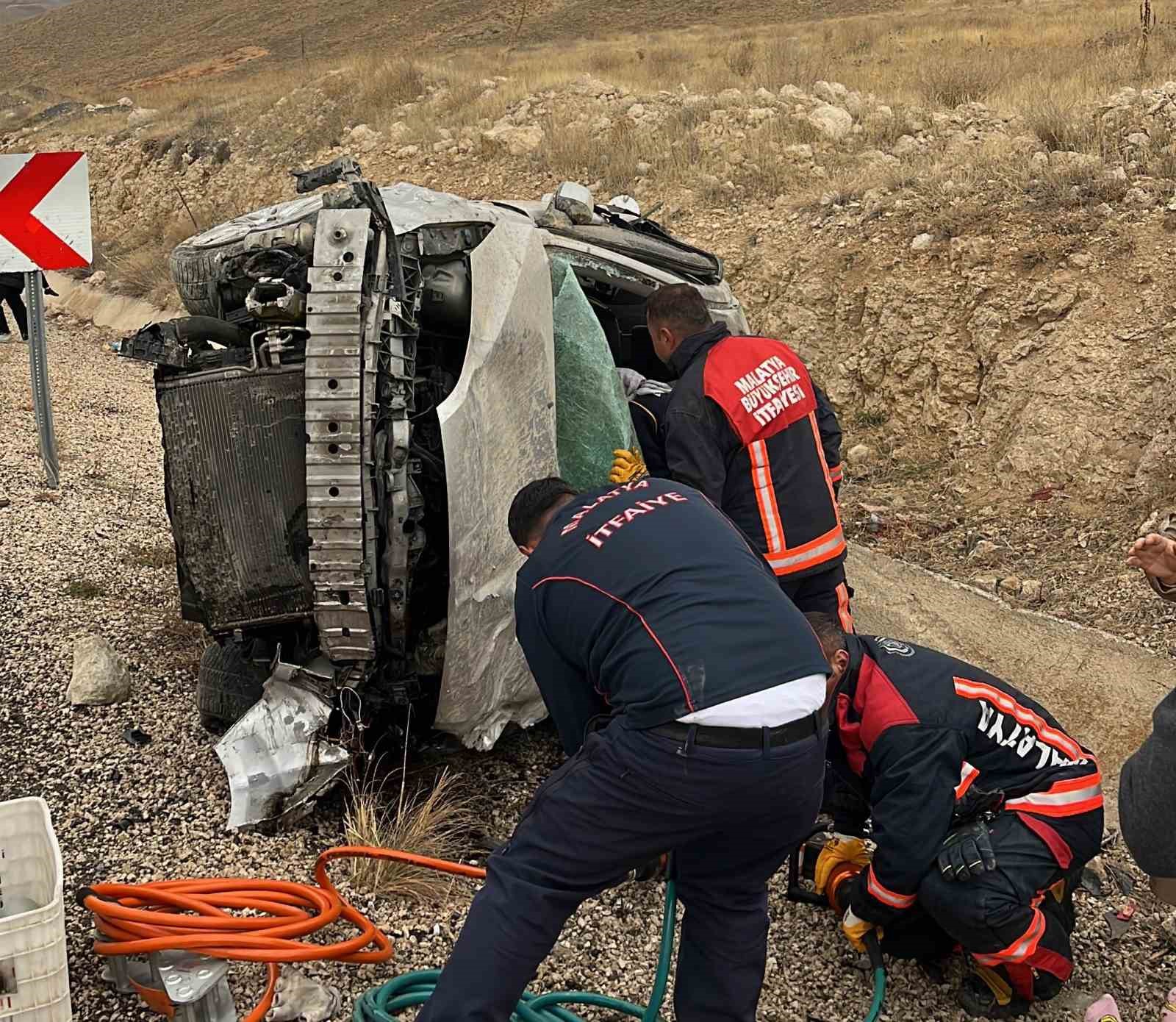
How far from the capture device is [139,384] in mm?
10125

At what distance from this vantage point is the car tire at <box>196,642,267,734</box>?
13.8 ft

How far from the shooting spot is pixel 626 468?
14.0ft

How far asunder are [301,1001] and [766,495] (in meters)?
2.23

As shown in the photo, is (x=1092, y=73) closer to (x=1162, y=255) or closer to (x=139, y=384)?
(x=1162, y=255)

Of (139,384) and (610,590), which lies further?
(139,384)

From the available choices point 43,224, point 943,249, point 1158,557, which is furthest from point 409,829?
point 943,249

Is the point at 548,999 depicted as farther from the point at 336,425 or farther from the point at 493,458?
the point at 336,425

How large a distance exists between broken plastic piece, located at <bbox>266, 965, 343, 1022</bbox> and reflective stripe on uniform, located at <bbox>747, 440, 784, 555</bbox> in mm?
2088

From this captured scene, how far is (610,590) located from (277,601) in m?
1.54

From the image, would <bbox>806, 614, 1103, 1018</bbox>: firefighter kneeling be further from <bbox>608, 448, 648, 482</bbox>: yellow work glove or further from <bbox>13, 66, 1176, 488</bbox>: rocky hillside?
<bbox>13, 66, 1176, 488</bbox>: rocky hillside

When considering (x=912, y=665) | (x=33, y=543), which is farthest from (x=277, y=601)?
(x=33, y=543)

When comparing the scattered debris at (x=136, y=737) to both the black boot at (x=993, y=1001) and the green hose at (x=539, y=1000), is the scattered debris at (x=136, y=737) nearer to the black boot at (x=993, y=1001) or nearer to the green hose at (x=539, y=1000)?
the green hose at (x=539, y=1000)

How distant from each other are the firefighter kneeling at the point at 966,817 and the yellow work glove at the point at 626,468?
0.96 m

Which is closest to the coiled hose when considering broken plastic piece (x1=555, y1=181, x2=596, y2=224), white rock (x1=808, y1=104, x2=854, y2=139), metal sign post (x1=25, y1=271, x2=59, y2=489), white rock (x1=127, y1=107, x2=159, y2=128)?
broken plastic piece (x1=555, y1=181, x2=596, y2=224)
